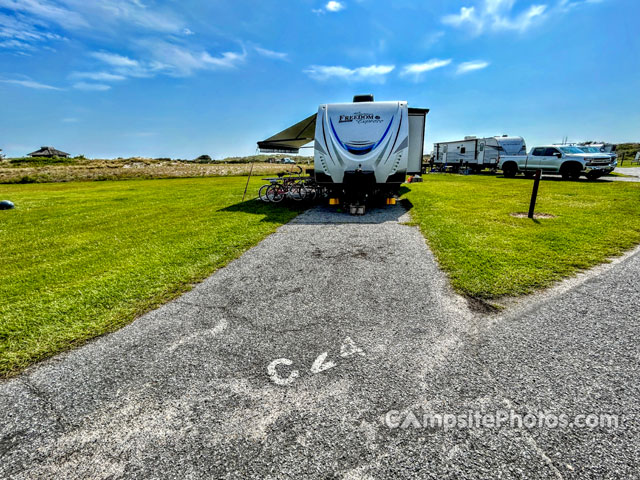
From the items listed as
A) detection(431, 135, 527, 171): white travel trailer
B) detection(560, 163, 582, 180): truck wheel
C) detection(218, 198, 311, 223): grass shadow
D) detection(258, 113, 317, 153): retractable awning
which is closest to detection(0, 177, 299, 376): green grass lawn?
detection(218, 198, 311, 223): grass shadow

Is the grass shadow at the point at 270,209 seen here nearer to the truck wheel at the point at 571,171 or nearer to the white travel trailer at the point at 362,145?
the white travel trailer at the point at 362,145

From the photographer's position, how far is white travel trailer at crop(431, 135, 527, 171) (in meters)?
25.7

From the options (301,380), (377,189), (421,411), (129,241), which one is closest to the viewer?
(421,411)

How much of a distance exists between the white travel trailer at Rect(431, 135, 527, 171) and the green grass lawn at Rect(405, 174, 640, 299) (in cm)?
1715

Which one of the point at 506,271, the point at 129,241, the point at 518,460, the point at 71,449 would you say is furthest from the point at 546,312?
the point at 129,241

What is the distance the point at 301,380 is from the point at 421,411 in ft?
3.14

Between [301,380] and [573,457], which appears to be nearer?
[573,457]

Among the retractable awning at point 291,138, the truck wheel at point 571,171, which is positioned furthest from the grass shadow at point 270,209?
the truck wheel at point 571,171

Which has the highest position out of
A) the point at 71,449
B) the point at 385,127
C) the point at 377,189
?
the point at 385,127

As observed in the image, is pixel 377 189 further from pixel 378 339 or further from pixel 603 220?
pixel 378 339

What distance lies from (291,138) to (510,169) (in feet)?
63.8

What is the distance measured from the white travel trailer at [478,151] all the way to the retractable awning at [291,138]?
1965 centimetres

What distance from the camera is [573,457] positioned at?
70.9 inches

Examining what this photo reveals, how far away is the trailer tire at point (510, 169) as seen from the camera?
23.0m
